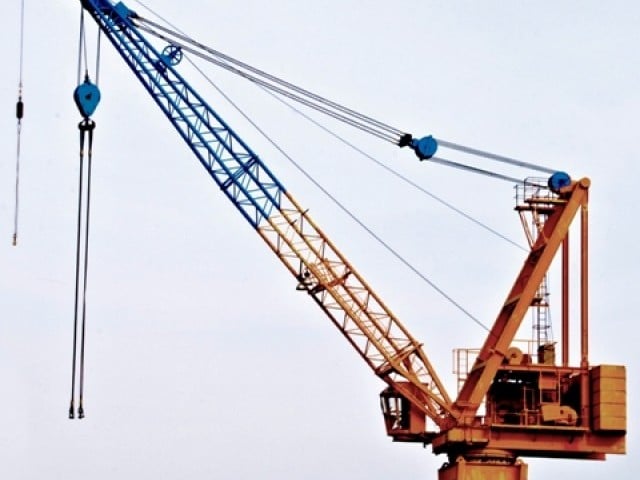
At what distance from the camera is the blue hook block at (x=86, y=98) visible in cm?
7875

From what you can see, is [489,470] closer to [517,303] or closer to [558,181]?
[517,303]

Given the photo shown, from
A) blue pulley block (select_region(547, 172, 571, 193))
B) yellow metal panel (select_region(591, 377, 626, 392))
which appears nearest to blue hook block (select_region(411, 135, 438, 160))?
blue pulley block (select_region(547, 172, 571, 193))

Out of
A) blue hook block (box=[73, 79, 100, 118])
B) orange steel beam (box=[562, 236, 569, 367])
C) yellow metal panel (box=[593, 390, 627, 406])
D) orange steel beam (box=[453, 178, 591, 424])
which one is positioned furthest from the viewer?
orange steel beam (box=[562, 236, 569, 367])

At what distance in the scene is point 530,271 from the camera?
88.0 metres

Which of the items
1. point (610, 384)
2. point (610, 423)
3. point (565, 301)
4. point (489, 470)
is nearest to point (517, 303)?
point (565, 301)

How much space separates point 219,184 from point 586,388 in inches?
807

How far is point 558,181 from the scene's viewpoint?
89.4 meters

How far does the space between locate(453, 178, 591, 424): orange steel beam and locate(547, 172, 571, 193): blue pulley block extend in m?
0.25

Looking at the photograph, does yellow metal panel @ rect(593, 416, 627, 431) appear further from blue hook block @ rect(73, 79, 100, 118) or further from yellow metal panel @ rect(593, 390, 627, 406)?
blue hook block @ rect(73, 79, 100, 118)

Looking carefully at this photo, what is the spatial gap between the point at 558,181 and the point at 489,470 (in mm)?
14679

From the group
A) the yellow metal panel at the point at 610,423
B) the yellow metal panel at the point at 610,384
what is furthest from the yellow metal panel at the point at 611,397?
the yellow metal panel at the point at 610,423

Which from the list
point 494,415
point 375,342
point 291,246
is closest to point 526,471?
point 494,415

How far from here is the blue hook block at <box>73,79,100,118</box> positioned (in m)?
78.8

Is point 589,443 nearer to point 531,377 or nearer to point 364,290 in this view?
point 531,377
